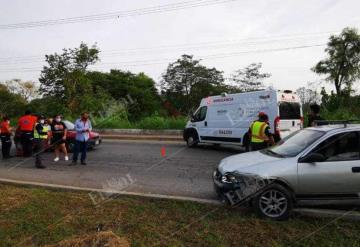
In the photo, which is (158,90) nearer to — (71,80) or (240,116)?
(71,80)

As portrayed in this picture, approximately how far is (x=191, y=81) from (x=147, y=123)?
27.5 meters

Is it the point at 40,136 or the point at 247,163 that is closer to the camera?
the point at 247,163

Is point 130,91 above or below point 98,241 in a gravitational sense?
above

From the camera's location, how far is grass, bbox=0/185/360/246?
424 cm

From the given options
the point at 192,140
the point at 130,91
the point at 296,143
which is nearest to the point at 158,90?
the point at 130,91

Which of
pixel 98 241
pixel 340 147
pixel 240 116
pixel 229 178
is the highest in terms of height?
pixel 240 116

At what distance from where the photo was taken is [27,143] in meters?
11.8

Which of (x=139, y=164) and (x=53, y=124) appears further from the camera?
(x=53, y=124)

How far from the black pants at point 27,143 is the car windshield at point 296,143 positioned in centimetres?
867

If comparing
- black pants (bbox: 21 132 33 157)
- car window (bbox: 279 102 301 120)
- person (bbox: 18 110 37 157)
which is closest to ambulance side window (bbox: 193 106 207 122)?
car window (bbox: 279 102 301 120)

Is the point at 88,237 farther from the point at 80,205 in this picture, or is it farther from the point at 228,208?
the point at 228,208

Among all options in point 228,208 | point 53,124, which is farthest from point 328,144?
point 53,124

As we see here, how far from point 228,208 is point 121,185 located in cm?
292

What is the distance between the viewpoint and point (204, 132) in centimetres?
1398
